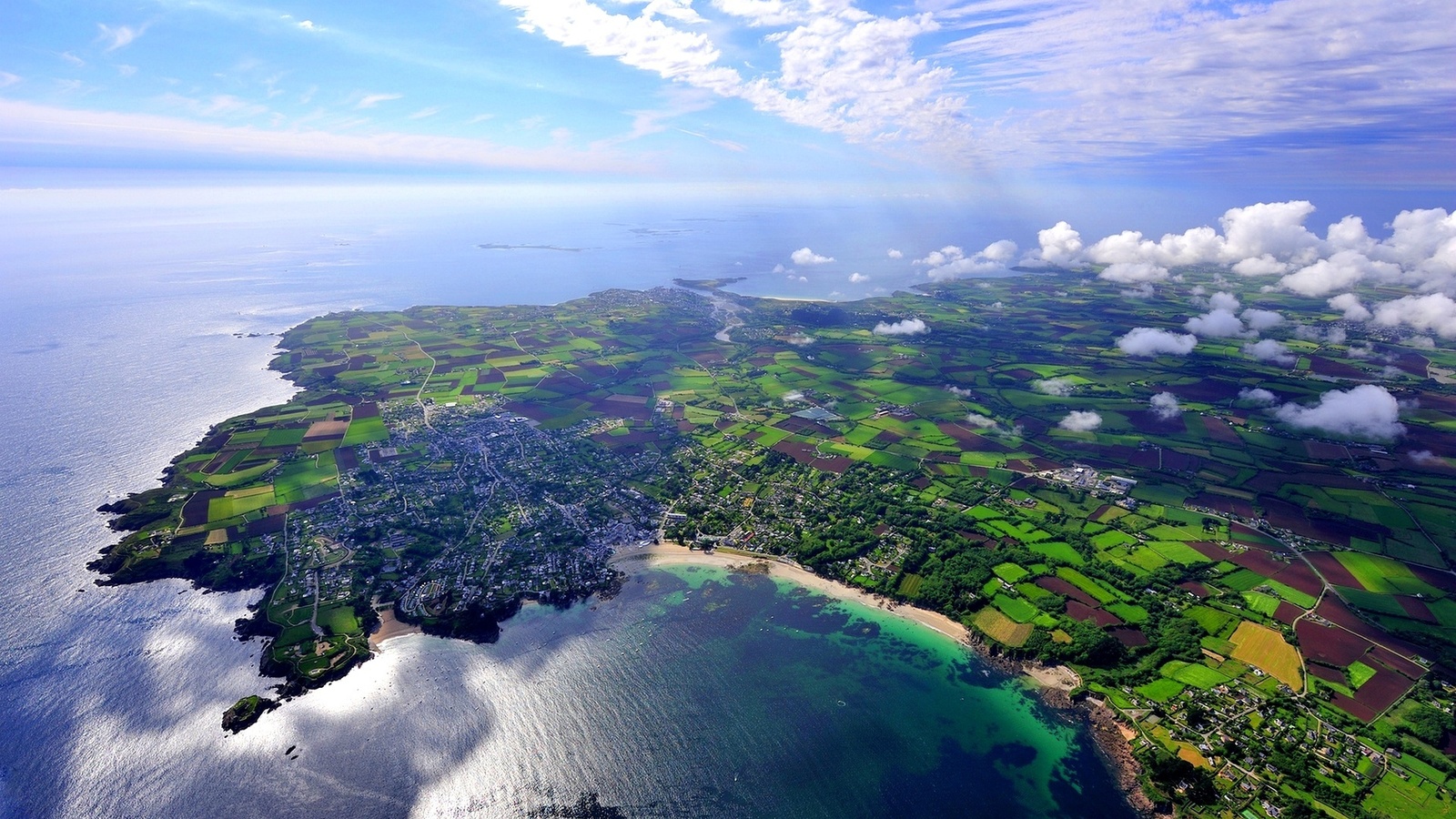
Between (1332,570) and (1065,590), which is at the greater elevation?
(1332,570)

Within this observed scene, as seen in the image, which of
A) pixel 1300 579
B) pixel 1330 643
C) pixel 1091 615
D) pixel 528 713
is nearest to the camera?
pixel 528 713

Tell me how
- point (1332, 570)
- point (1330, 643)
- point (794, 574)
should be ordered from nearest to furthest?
point (1330, 643)
point (1332, 570)
point (794, 574)

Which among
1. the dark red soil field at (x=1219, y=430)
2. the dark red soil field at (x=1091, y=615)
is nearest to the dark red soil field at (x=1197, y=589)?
the dark red soil field at (x=1091, y=615)

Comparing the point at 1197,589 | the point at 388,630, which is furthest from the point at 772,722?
the point at 1197,589

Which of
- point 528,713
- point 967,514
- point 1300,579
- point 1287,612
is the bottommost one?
point 528,713

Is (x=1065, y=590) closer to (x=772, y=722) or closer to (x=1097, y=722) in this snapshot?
(x=1097, y=722)

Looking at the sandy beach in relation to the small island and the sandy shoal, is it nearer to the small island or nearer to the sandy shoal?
the small island

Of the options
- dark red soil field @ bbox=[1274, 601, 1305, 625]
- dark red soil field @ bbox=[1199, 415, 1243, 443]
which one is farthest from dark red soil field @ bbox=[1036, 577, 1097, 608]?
dark red soil field @ bbox=[1199, 415, 1243, 443]
